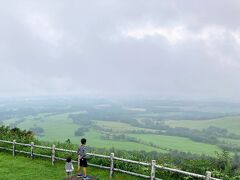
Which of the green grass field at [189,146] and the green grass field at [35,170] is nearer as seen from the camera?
the green grass field at [35,170]

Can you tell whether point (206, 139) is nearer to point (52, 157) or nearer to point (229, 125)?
point (229, 125)

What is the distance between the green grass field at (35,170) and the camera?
2027cm

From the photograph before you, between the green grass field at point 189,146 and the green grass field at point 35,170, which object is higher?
the green grass field at point 35,170

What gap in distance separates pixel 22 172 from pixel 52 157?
2.37 m

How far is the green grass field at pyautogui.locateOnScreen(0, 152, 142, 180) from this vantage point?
20.3m

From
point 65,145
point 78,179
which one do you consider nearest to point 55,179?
point 78,179

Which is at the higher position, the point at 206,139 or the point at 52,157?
the point at 52,157

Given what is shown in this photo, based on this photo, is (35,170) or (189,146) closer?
(35,170)

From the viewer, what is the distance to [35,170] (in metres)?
21.8

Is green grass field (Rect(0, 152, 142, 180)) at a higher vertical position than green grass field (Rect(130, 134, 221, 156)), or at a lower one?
higher

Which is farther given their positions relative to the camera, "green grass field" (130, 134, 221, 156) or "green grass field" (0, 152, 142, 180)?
"green grass field" (130, 134, 221, 156)

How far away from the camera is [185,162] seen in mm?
21000

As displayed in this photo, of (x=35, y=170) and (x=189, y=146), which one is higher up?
(x=35, y=170)

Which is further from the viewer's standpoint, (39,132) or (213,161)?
(39,132)
